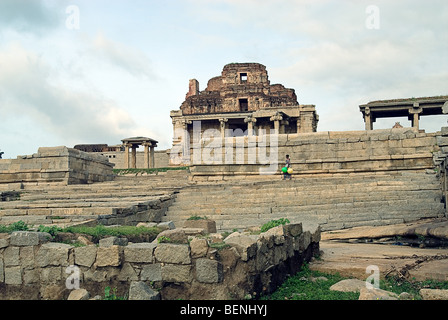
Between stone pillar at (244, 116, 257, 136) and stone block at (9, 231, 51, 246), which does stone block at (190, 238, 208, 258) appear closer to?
stone block at (9, 231, 51, 246)

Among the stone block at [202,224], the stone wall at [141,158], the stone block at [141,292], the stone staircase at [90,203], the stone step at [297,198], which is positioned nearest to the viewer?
the stone block at [141,292]

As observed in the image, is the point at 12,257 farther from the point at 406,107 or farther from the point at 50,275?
the point at 406,107

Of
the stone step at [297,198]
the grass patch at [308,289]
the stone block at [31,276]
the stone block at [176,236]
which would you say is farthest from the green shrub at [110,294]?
the stone step at [297,198]

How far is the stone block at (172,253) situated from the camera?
201 inches

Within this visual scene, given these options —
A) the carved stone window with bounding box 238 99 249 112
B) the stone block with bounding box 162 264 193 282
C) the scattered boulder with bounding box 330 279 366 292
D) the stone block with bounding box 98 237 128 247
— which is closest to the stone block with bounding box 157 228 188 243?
the stone block with bounding box 162 264 193 282

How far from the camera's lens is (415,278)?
6.18 meters

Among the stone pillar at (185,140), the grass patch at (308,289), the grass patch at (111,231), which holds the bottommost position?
the grass patch at (308,289)

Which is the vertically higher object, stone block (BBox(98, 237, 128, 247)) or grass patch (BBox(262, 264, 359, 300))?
stone block (BBox(98, 237, 128, 247))

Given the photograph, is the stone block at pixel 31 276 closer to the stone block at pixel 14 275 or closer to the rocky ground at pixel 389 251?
the stone block at pixel 14 275

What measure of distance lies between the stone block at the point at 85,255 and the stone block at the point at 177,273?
36.0 inches

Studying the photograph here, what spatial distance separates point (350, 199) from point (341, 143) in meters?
5.16

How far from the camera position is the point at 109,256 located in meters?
A: 5.28

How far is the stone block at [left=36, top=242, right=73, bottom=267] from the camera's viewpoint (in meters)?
5.46
